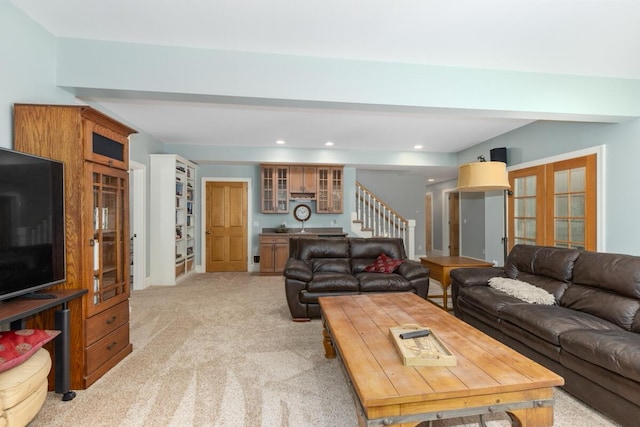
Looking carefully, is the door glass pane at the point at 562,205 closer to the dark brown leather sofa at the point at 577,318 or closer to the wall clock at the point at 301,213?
the dark brown leather sofa at the point at 577,318

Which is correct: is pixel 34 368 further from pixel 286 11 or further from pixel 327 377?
pixel 286 11

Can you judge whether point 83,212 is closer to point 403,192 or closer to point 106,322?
point 106,322

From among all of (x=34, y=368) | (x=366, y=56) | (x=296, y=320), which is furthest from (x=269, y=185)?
(x=34, y=368)

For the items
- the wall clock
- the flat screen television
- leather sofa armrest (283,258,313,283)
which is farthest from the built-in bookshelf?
the flat screen television

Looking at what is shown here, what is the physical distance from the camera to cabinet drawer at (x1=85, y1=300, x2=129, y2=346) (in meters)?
2.27

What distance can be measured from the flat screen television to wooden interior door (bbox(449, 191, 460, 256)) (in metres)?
8.90

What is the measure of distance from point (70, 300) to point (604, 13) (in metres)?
4.26

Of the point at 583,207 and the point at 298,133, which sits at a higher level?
the point at 298,133

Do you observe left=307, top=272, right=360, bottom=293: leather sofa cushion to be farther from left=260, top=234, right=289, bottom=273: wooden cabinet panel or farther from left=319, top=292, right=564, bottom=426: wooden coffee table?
left=260, top=234, right=289, bottom=273: wooden cabinet panel

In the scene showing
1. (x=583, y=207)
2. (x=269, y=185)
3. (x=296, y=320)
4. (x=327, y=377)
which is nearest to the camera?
(x=327, y=377)

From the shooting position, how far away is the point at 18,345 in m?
1.75

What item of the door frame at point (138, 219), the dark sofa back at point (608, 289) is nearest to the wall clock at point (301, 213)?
the door frame at point (138, 219)

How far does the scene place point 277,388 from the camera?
2.18 metres

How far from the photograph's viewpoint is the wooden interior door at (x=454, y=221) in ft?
29.7
